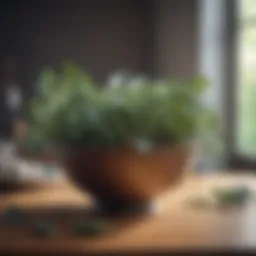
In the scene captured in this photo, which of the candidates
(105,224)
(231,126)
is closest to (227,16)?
(231,126)

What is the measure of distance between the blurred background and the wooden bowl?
1526 millimetres

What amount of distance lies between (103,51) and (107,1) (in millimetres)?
228

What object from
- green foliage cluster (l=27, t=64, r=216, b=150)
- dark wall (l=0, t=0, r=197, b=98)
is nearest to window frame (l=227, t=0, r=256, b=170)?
dark wall (l=0, t=0, r=197, b=98)

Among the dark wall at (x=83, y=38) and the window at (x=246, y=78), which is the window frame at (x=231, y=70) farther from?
the dark wall at (x=83, y=38)

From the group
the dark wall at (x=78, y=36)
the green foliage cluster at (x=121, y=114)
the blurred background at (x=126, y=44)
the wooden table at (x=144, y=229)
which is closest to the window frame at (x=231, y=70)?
the blurred background at (x=126, y=44)

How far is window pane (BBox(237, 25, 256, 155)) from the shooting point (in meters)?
2.80

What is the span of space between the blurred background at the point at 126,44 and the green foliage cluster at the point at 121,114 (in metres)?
1.50

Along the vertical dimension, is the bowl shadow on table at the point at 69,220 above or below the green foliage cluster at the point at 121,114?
below

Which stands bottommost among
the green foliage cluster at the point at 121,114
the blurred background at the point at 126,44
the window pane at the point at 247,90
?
the green foliage cluster at the point at 121,114

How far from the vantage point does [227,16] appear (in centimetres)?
286

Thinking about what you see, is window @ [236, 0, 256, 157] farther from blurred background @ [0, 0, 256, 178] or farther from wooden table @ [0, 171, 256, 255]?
wooden table @ [0, 171, 256, 255]

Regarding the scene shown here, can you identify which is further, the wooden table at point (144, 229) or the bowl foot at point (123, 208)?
the bowl foot at point (123, 208)

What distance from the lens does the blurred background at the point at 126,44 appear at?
9.42ft

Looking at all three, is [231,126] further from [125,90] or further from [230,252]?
[230,252]
